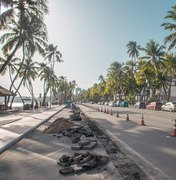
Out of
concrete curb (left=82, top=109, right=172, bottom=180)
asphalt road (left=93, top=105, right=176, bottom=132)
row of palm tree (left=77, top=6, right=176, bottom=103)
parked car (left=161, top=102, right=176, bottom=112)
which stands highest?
row of palm tree (left=77, top=6, right=176, bottom=103)

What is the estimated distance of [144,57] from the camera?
229 feet

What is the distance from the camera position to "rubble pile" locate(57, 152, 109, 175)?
700cm

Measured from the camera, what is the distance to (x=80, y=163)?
7516 millimetres

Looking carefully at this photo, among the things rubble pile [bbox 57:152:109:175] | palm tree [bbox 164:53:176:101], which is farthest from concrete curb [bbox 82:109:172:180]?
palm tree [bbox 164:53:176:101]

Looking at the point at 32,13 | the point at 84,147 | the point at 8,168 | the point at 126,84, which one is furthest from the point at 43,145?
the point at 126,84

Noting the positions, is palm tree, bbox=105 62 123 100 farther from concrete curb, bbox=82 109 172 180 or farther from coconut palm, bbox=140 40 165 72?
concrete curb, bbox=82 109 172 180

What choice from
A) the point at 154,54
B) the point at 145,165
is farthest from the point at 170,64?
the point at 145,165

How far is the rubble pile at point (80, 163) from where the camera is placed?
700 cm

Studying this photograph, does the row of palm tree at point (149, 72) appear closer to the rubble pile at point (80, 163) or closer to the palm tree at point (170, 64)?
the palm tree at point (170, 64)

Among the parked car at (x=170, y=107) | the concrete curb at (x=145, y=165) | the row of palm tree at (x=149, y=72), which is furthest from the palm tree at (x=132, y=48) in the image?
the concrete curb at (x=145, y=165)

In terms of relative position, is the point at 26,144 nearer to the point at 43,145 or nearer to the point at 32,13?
the point at 43,145

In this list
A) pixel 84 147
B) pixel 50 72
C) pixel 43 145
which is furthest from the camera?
pixel 50 72

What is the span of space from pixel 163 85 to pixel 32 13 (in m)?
52.4

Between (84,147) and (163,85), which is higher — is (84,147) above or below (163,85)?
below
